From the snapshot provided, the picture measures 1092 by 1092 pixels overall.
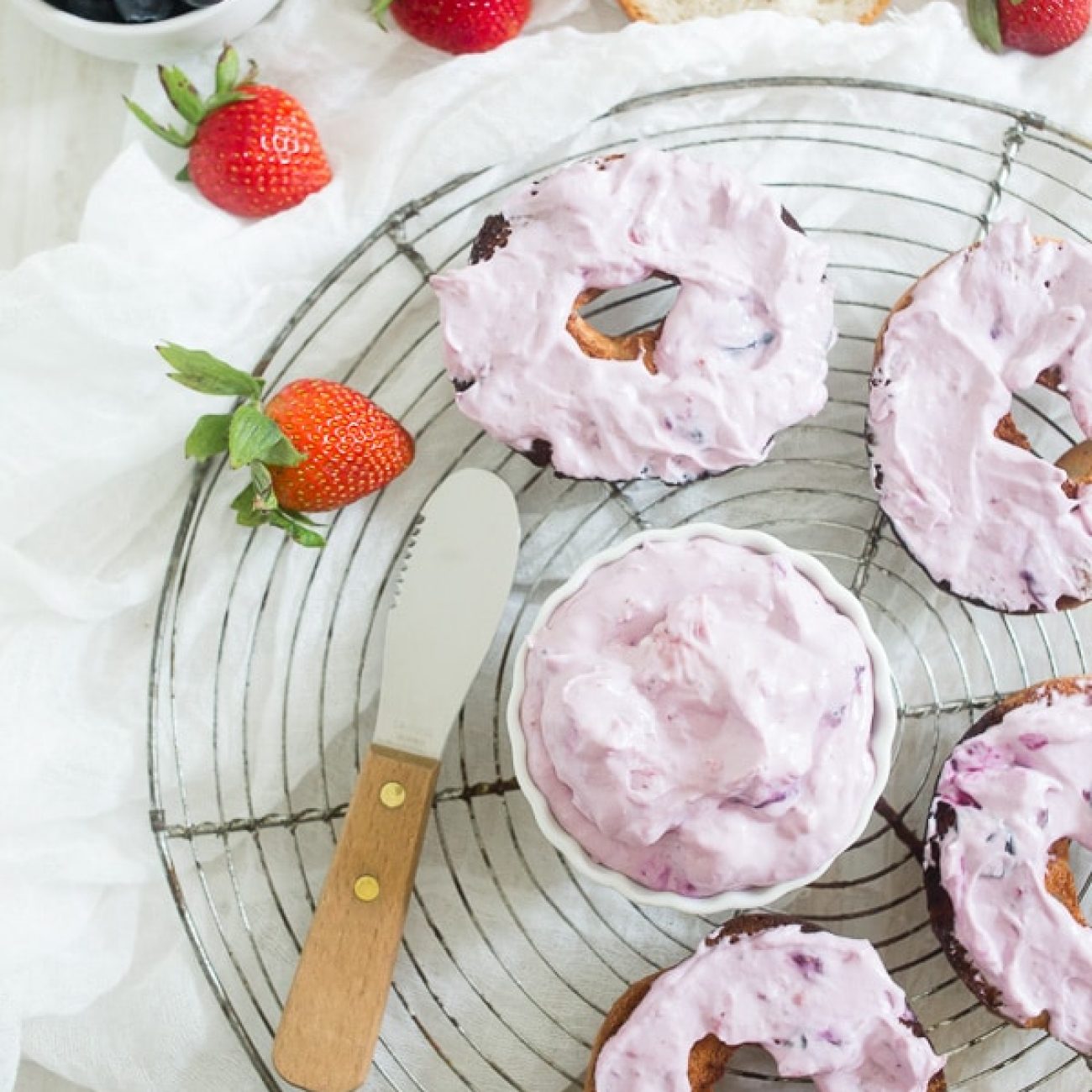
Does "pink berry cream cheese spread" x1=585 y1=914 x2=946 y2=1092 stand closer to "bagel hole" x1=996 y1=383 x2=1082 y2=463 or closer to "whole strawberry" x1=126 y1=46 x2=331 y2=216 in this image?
"bagel hole" x1=996 y1=383 x2=1082 y2=463

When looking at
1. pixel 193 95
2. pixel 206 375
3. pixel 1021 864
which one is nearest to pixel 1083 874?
pixel 1021 864

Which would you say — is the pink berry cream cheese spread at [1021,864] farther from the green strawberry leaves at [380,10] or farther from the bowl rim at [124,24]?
the bowl rim at [124,24]

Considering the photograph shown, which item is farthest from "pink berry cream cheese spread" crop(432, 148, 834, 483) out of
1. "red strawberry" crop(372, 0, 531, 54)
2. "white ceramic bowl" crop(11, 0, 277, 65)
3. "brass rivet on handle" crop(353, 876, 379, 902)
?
"brass rivet on handle" crop(353, 876, 379, 902)

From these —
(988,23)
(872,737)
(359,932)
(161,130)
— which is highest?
(988,23)

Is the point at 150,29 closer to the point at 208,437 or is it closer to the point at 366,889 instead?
the point at 208,437

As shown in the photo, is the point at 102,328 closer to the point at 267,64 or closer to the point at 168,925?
the point at 267,64

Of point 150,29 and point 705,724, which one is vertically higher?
point 150,29

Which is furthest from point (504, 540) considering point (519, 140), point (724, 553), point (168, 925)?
point (168, 925)
